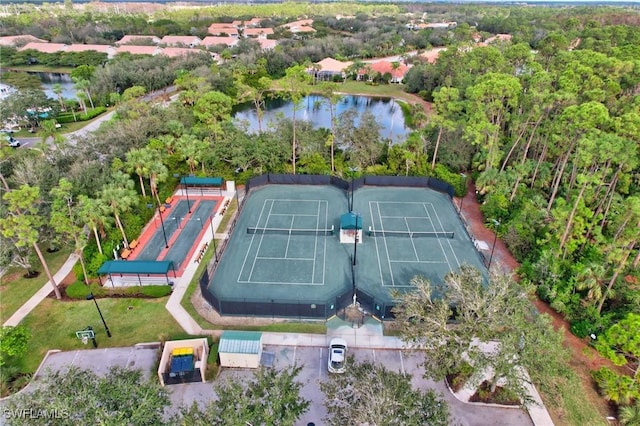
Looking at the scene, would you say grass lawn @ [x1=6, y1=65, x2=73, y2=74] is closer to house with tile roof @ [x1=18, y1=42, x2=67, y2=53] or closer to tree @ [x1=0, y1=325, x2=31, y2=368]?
house with tile roof @ [x1=18, y1=42, x2=67, y2=53]

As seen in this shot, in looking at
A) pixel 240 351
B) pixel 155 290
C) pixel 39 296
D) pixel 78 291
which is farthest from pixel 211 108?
pixel 240 351

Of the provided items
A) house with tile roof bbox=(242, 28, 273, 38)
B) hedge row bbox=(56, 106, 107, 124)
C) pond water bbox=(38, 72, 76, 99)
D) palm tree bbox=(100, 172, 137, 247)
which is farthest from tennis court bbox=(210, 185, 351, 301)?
Answer: house with tile roof bbox=(242, 28, 273, 38)

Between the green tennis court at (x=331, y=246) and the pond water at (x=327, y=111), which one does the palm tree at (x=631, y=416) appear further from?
the pond water at (x=327, y=111)

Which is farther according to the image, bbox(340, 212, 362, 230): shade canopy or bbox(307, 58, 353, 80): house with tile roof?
bbox(307, 58, 353, 80): house with tile roof

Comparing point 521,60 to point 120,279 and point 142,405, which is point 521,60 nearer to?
point 120,279

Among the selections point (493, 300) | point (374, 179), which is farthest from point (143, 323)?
point (374, 179)

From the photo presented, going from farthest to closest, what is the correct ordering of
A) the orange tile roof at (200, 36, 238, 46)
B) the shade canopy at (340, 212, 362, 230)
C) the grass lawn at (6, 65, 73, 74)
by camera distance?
the orange tile roof at (200, 36, 238, 46)
the grass lawn at (6, 65, 73, 74)
the shade canopy at (340, 212, 362, 230)

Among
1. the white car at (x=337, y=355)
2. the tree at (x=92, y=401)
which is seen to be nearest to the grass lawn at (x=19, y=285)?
the tree at (x=92, y=401)
